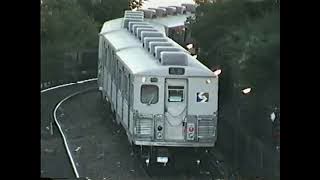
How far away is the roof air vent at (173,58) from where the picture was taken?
5.16m

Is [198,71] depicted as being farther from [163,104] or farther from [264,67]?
[264,67]

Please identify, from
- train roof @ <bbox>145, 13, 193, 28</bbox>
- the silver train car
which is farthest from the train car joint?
train roof @ <bbox>145, 13, 193, 28</bbox>

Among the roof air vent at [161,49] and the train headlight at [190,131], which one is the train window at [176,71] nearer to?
the roof air vent at [161,49]

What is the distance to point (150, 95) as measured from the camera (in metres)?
5.27

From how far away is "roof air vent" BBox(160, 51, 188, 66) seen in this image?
5164 mm

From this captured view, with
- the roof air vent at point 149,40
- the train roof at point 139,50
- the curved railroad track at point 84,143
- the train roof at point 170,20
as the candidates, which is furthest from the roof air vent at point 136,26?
the curved railroad track at point 84,143

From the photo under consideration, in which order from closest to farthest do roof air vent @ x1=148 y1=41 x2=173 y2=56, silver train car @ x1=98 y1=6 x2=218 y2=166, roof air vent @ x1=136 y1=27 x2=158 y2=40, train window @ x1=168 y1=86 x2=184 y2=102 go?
1. silver train car @ x1=98 y1=6 x2=218 y2=166
2. train window @ x1=168 y1=86 x2=184 y2=102
3. roof air vent @ x1=148 y1=41 x2=173 y2=56
4. roof air vent @ x1=136 y1=27 x2=158 y2=40

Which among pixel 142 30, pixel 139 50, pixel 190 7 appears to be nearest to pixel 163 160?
pixel 139 50

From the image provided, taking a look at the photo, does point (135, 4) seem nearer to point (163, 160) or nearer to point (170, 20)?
point (170, 20)

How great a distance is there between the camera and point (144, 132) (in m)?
5.18

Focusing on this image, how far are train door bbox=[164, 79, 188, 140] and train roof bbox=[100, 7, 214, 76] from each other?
0.18m

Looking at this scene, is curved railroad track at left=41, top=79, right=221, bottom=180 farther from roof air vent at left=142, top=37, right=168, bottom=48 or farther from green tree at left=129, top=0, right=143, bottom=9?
green tree at left=129, top=0, right=143, bottom=9
